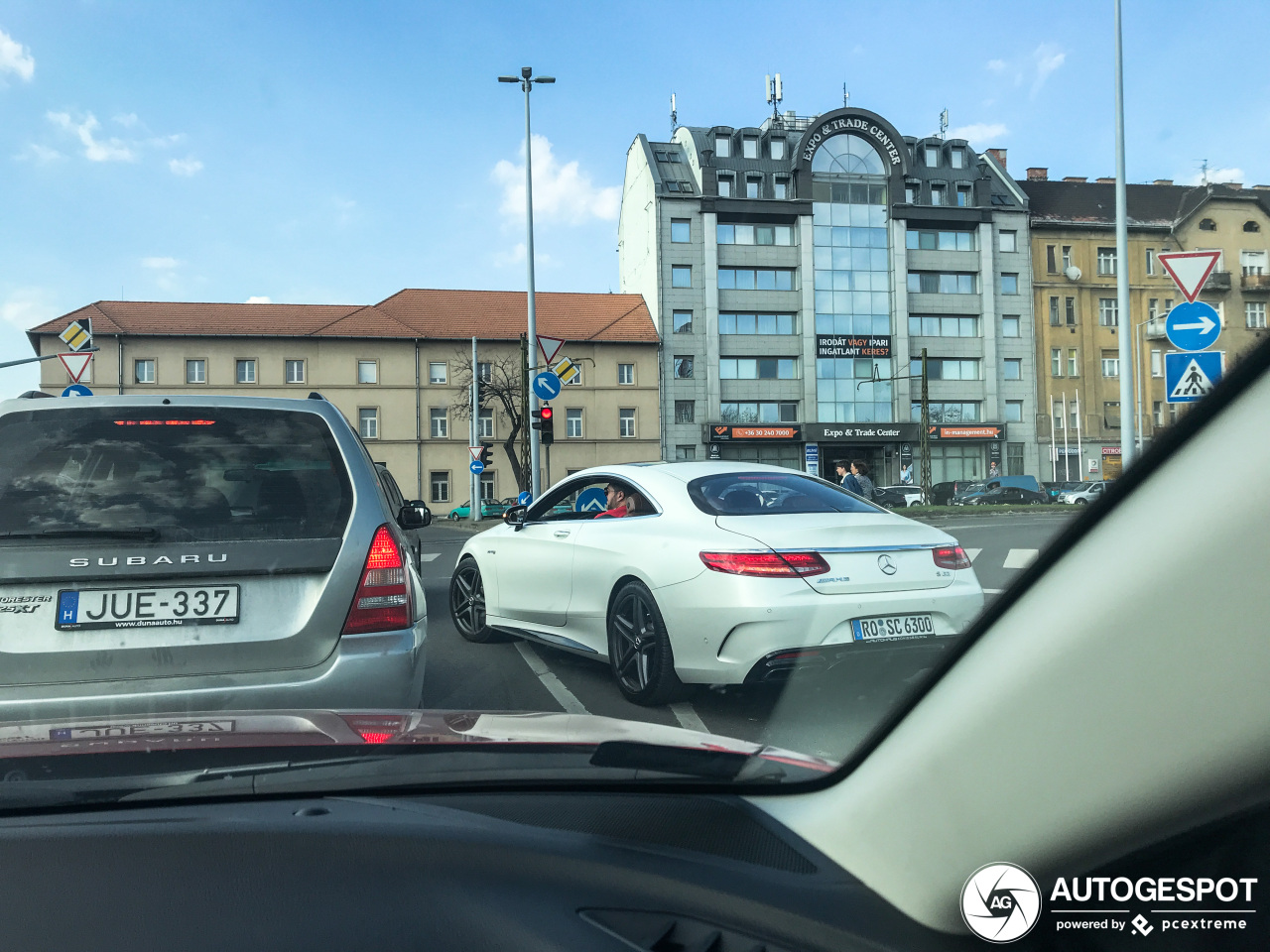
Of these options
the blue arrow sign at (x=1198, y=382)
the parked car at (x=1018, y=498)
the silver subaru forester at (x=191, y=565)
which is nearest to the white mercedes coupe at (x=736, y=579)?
the parked car at (x=1018, y=498)

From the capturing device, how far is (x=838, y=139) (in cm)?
5475

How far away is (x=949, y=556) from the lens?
4938 mm

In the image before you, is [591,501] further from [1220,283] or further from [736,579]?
[1220,283]

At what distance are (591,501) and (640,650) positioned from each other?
4.99 ft

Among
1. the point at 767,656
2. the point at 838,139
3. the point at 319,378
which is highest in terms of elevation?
the point at 838,139

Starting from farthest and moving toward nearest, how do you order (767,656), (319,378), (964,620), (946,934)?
(319,378) < (767,656) < (964,620) < (946,934)

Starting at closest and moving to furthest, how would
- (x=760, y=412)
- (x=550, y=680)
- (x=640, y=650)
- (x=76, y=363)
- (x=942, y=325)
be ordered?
(x=640, y=650), (x=550, y=680), (x=76, y=363), (x=760, y=412), (x=942, y=325)

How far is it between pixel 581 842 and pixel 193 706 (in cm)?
220

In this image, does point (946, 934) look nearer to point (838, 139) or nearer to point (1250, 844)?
point (1250, 844)

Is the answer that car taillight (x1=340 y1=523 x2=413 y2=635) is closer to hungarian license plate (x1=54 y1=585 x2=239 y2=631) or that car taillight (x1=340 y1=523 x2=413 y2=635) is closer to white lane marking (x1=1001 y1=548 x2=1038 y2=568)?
hungarian license plate (x1=54 y1=585 x2=239 y2=631)

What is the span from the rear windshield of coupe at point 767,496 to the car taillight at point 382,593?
2.01 meters

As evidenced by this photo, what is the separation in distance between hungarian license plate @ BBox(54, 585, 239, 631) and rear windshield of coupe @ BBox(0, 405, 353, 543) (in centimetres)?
20

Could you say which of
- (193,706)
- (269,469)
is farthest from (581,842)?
(269,469)

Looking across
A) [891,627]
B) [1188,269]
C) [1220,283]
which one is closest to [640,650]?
[891,627]
